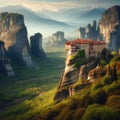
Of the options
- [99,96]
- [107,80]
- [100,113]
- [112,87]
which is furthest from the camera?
[107,80]

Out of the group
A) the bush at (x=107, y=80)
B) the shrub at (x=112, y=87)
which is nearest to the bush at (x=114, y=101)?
the shrub at (x=112, y=87)

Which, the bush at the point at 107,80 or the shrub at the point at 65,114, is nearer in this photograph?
the shrub at the point at 65,114

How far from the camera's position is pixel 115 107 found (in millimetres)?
105625

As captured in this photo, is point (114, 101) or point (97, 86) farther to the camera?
point (97, 86)

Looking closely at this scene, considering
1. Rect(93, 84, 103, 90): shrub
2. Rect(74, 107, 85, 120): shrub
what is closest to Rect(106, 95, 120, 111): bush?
Rect(74, 107, 85, 120): shrub

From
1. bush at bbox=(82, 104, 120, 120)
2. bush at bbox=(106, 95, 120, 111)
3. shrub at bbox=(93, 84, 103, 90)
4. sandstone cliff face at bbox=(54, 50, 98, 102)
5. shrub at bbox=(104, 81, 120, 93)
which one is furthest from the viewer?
sandstone cliff face at bbox=(54, 50, 98, 102)

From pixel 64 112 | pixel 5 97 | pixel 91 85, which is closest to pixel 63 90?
pixel 91 85

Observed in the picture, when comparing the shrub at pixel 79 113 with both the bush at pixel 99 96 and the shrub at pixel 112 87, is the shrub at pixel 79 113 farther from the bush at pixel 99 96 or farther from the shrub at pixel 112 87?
the shrub at pixel 112 87

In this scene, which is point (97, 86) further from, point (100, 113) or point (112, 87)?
point (100, 113)

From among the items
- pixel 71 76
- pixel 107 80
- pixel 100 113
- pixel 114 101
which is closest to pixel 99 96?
pixel 114 101

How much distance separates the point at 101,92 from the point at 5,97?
7568 cm

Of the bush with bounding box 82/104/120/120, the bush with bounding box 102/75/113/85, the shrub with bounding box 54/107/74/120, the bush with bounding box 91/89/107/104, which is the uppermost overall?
the bush with bounding box 102/75/113/85

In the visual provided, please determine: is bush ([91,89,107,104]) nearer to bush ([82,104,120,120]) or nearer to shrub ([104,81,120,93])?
shrub ([104,81,120,93])

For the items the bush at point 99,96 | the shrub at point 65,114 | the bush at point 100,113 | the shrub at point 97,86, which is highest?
the shrub at point 97,86
